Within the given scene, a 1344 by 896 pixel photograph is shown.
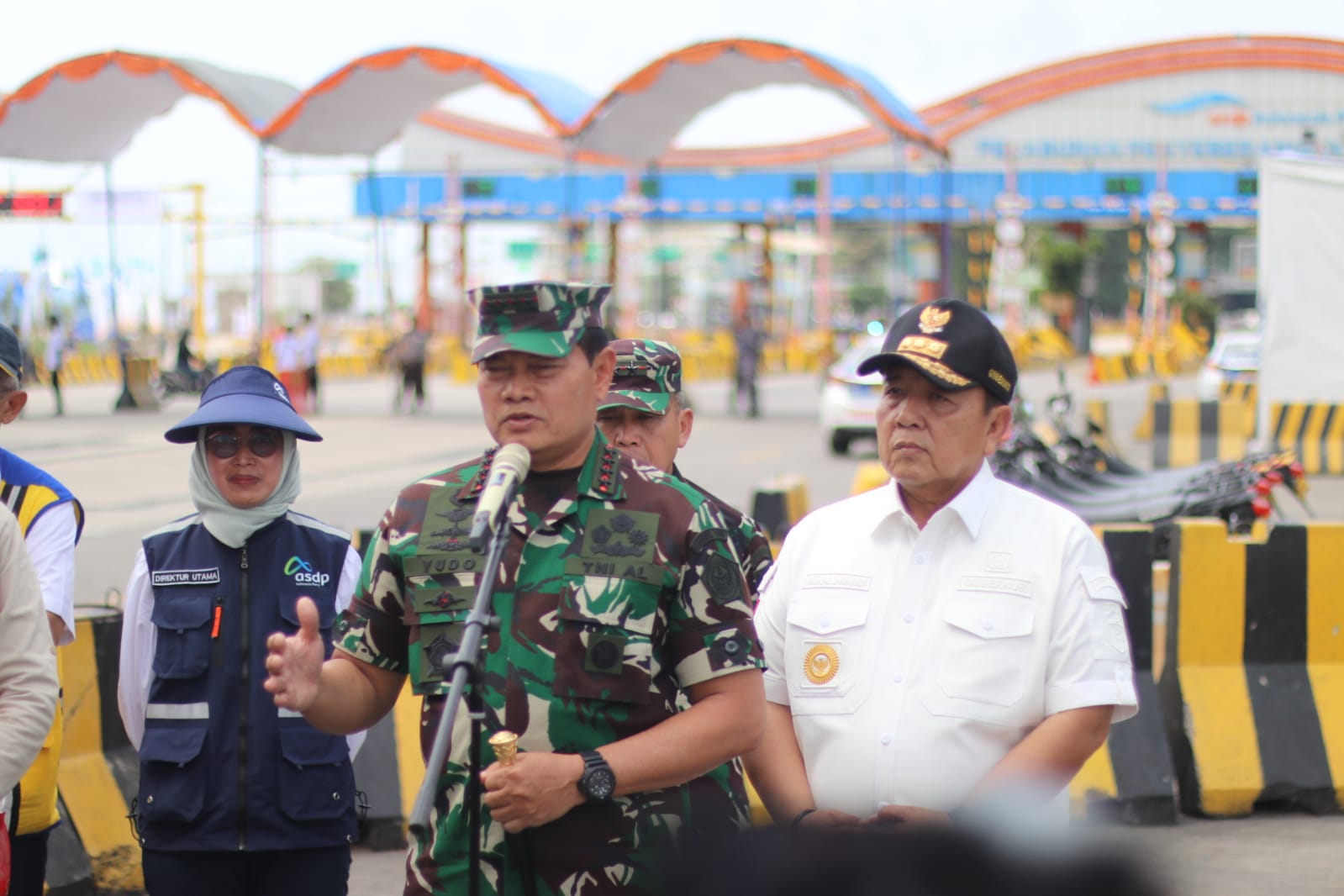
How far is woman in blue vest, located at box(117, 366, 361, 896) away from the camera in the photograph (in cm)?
366

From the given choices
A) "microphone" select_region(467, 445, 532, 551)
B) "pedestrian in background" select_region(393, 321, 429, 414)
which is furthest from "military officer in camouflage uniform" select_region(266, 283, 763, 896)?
"pedestrian in background" select_region(393, 321, 429, 414)

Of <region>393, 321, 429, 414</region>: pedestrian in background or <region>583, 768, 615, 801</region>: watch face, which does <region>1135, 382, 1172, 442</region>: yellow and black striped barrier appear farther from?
<region>583, 768, 615, 801</region>: watch face

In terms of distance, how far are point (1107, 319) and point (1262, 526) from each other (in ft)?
289

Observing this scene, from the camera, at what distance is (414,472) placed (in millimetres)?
18656

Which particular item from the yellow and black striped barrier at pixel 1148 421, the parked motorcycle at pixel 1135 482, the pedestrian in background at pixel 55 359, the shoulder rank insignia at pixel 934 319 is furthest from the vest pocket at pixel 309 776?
the pedestrian in background at pixel 55 359

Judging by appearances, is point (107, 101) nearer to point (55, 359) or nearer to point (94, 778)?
point (55, 359)

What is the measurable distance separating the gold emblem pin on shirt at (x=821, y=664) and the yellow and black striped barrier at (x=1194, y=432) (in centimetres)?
1728

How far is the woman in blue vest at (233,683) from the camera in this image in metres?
3.66

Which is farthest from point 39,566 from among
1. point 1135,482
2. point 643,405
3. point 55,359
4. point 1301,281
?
point 55,359

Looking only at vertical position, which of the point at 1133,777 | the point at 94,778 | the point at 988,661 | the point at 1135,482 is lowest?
the point at 1133,777

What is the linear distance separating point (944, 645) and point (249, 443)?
5.73 feet

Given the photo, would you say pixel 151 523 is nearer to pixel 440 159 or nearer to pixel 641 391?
pixel 641 391

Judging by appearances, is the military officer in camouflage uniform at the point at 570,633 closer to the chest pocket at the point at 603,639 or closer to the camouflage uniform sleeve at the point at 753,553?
the chest pocket at the point at 603,639

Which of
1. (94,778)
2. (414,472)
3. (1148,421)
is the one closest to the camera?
(94,778)
